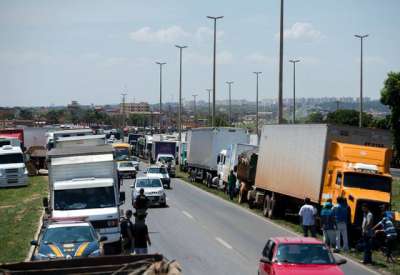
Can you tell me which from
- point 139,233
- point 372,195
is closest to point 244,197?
point 372,195

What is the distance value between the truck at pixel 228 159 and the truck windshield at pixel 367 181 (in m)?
19.3

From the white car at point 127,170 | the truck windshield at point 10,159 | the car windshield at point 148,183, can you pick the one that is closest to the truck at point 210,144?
the white car at point 127,170

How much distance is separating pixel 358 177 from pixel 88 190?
9414mm

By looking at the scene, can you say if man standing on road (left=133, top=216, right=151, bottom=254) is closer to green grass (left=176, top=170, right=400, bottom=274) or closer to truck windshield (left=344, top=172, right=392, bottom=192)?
green grass (left=176, top=170, right=400, bottom=274)

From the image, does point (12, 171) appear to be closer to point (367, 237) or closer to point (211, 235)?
point (211, 235)

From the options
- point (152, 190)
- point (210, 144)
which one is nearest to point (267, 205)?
point (152, 190)

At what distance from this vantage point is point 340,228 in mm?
24328

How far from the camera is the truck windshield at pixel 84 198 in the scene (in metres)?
23.5

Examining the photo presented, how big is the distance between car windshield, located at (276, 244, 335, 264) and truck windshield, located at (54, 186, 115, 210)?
30.2ft

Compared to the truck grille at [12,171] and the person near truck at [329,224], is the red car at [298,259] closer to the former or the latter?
the person near truck at [329,224]

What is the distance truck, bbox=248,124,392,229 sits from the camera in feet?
85.9

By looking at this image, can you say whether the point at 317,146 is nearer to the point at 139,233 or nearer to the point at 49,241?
the point at 139,233

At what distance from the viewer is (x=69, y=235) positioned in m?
18.4

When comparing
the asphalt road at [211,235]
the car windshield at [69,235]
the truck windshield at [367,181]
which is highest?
the truck windshield at [367,181]
